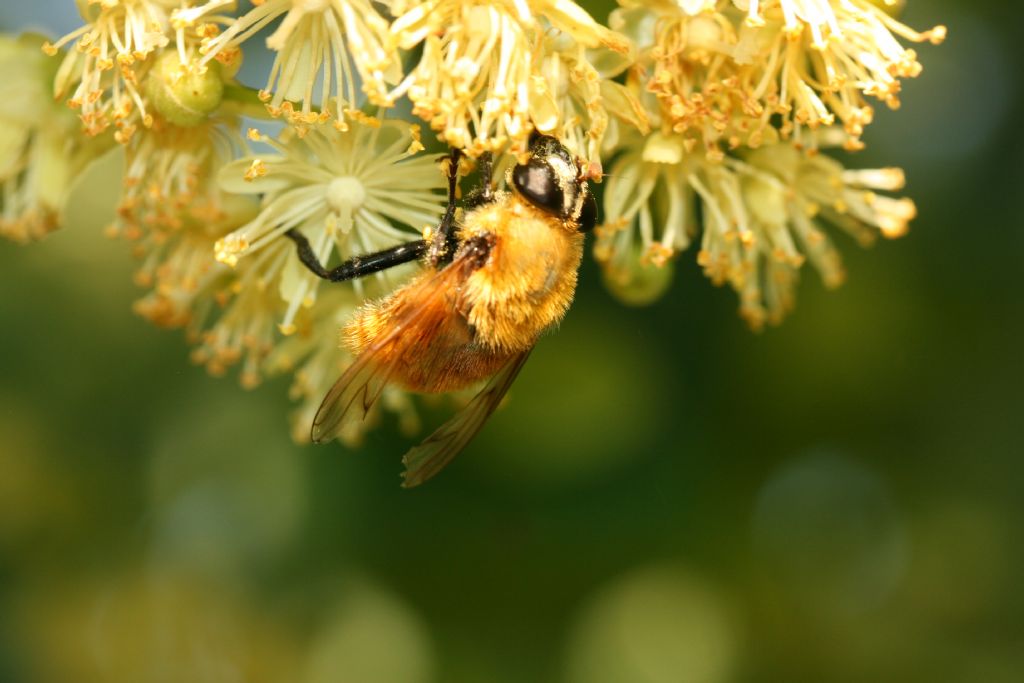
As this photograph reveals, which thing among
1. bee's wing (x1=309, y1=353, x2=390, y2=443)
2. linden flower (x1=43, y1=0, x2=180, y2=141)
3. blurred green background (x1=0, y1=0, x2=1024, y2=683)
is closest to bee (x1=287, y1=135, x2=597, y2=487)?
bee's wing (x1=309, y1=353, x2=390, y2=443)

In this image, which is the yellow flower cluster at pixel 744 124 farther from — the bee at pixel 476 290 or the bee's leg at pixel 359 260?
the bee's leg at pixel 359 260

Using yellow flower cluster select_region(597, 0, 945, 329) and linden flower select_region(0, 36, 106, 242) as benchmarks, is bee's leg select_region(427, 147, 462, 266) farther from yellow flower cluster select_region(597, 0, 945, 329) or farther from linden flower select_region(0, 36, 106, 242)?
linden flower select_region(0, 36, 106, 242)

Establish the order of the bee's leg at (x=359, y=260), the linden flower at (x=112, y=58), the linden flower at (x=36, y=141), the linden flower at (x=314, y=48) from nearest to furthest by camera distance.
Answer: the linden flower at (x=314, y=48) < the linden flower at (x=112, y=58) < the bee's leg at (x=359, y=260) < the linden flower at (x=36, y=141)

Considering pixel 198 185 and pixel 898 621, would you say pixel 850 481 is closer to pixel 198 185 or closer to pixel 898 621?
pixel 898 621

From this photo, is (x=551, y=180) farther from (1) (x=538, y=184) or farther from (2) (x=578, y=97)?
(2) (x=578, y=97)

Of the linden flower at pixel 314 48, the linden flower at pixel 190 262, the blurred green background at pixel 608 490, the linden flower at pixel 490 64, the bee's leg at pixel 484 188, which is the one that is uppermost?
the linden flower at pixel 314 48

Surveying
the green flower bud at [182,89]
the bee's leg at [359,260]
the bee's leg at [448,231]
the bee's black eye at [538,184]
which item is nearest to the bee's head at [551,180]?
the bee's black eye at [538,184]

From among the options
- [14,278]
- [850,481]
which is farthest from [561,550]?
[14,278]
